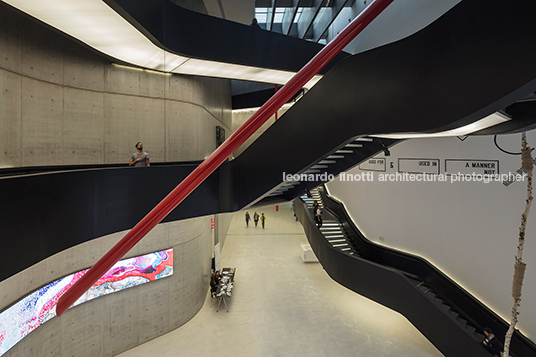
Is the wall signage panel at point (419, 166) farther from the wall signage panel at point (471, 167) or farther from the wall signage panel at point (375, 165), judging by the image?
the wall signage panel at point (375, 165)

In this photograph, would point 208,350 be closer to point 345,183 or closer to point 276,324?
point 276,324

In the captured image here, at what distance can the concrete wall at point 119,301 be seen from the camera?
5.51 metres

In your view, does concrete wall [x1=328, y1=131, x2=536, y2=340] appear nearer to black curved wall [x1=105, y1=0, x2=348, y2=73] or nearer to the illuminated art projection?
black curved wall [x1=105, y1=0, x2=348, y2=73]

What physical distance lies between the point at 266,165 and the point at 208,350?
613 cm

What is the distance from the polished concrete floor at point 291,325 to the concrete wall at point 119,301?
21.7 inches

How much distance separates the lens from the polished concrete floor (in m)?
7.41

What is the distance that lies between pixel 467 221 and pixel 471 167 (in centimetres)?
149

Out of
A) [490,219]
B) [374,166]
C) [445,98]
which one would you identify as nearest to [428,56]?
[445,98]

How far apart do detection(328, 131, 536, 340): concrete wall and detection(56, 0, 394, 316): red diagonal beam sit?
6.53m

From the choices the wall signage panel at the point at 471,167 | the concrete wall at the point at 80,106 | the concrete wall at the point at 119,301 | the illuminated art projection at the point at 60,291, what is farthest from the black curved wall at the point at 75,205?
the wall signage panel at the point at 471,167

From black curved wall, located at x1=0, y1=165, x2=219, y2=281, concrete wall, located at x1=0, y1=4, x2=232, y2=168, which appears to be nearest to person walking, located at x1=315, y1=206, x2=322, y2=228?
concrete wall, located at x1=0, y1=4, x2=232, y2=168

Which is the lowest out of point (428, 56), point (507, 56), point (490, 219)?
A: point (490, 219)

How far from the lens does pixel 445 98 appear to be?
8.07ft

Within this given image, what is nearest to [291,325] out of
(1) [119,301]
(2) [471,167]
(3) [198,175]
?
(1) [119,301]
